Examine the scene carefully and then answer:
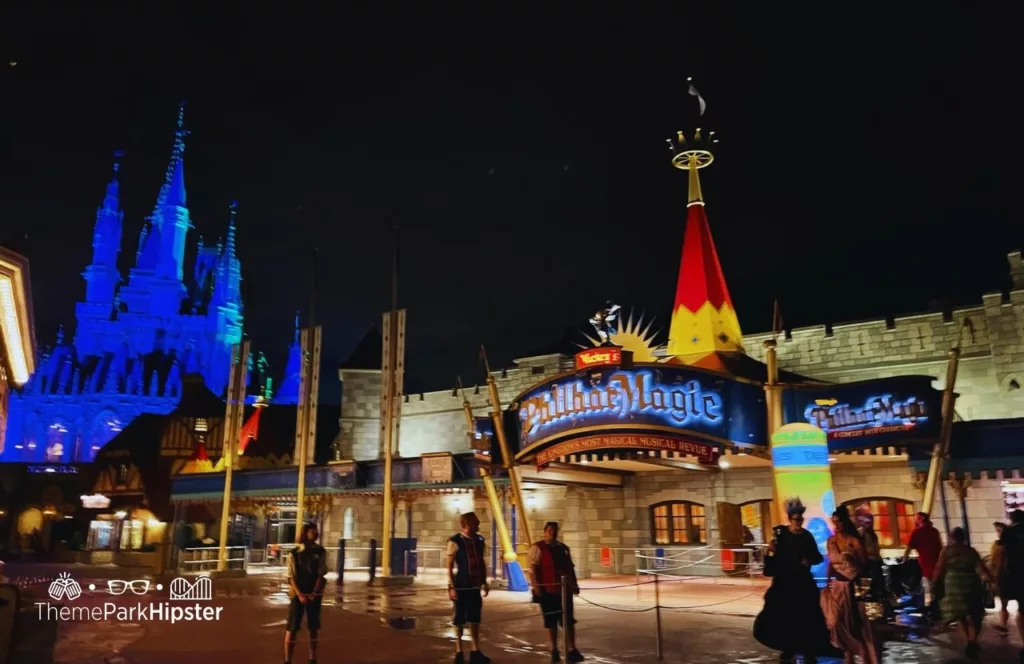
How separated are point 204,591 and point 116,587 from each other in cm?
330

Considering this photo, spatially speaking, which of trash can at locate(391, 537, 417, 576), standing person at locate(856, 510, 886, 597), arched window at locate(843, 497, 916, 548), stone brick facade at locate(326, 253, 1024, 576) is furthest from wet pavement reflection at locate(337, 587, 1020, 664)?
arched window at locate(843, 497, 916, 548)

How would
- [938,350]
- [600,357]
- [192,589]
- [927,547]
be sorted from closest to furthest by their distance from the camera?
1. [927,547]
2. [600,357]
3. [192,589]
4. [938,350]

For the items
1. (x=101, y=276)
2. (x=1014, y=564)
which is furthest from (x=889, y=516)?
(x=101, y=276)

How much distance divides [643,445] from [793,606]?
8131 millimetres

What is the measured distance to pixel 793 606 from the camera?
720 cm

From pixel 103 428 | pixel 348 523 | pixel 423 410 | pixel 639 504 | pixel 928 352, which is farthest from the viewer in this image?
pixel 103 428

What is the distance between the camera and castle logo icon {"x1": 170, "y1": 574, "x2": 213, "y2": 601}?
16.8m

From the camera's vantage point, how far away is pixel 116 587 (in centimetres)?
1916

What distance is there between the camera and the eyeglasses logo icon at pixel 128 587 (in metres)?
18.1

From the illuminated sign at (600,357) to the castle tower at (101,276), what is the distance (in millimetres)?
66163

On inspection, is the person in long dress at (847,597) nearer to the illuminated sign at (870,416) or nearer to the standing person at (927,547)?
the standing person at (927,547)

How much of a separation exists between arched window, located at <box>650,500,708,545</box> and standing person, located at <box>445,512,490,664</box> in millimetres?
12899

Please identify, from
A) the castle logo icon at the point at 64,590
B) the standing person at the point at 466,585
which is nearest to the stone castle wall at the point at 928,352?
the standing person at the point at 466,585

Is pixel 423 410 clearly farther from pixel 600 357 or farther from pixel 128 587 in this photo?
pixel 600 357
